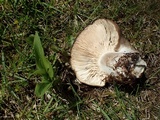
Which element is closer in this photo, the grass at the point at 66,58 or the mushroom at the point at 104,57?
the mushroom at the point at 104,57

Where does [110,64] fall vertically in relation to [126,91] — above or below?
above

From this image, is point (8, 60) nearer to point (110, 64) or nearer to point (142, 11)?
point (110, 64)

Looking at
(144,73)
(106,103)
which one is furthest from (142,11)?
(106,103)

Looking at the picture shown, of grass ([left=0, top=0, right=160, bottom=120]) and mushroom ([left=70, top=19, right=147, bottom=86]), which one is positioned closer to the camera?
mushroom ([left=70, top=19, right=147, bottom=86])
